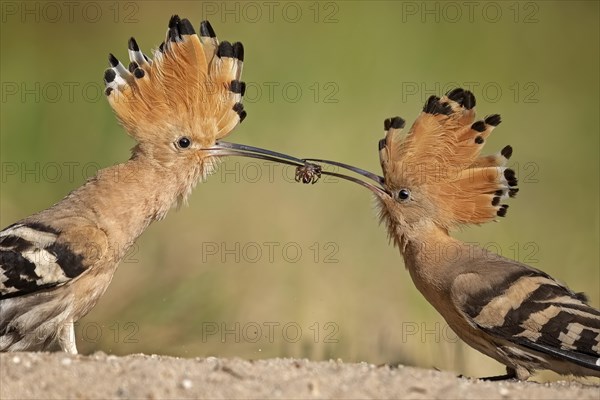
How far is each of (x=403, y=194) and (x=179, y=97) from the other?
110cm

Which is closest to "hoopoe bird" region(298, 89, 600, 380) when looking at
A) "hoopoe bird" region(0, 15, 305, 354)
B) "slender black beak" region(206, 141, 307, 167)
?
"slender black beak" region(206, 141, 307, 167)

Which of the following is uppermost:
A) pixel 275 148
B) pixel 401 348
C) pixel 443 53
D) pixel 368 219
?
pixel 443 53

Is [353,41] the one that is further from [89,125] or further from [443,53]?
[89,125]

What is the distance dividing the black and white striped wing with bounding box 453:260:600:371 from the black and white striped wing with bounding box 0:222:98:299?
1.54 metres

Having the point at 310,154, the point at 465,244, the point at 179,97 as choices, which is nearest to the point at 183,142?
the point at 179,97

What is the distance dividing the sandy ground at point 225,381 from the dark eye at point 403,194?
1.56 meters

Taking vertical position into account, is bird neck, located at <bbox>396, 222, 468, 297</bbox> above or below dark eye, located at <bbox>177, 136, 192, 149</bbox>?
below

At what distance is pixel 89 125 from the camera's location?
6945mm

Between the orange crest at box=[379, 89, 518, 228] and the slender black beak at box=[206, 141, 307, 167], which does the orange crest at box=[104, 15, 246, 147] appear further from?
the orange crest at box=[379, 89, 518, 228]

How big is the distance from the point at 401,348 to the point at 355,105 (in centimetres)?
194

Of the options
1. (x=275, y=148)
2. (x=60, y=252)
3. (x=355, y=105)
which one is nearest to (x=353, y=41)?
(x=355, y=105)

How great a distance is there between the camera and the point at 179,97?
4828 millimetres

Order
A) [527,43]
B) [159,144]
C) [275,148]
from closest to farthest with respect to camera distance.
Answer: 1. [159,144]
2. [275,148]
3. [527,43]

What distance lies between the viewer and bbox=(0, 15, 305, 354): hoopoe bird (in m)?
4.34
